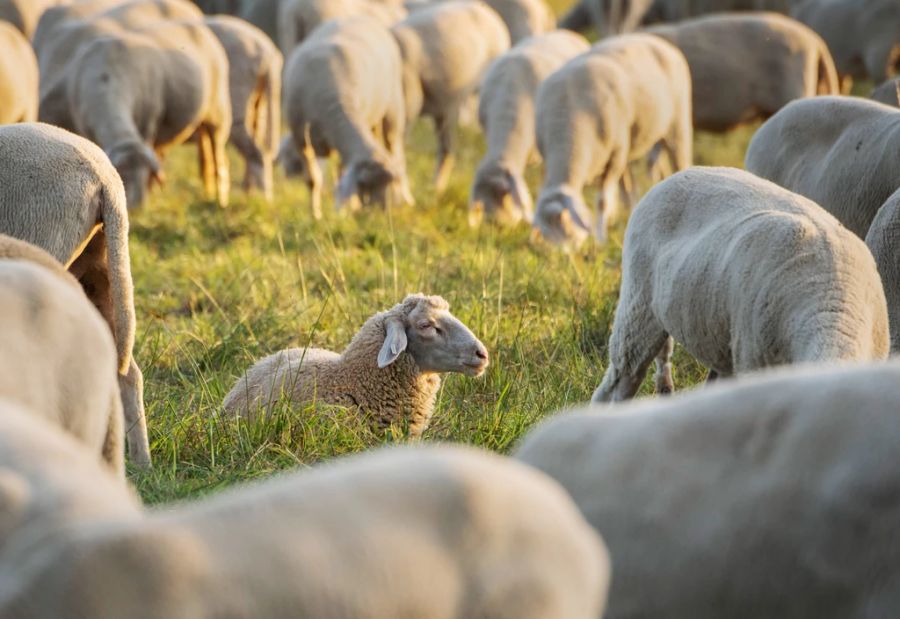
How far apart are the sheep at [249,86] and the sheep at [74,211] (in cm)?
818

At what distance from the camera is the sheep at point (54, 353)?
3.08 meters

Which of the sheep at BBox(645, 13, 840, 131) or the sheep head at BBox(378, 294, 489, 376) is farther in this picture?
the sheep at BBox(645, 13, 840, 131)

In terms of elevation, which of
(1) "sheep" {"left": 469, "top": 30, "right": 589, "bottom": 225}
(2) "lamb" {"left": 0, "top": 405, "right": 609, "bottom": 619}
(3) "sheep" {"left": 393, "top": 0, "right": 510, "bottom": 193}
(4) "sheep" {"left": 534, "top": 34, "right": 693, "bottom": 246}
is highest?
(2) "lamb" {"left": 0, "top": 405, "right": 609, "bottom": 619}

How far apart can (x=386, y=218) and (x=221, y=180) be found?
2336mm

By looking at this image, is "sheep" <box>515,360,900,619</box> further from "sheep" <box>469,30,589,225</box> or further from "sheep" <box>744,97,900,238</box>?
"sheep" <box>469,30,589,225</box>

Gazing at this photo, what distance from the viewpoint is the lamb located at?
6.95 ft

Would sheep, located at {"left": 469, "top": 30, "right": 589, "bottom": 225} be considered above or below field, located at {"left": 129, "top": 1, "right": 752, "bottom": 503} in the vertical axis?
below

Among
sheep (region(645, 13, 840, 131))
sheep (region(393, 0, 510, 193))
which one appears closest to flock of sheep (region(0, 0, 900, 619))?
sheep (region(645, 13, 840, 131))

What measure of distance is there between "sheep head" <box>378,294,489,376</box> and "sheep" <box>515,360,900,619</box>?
8.91 feet

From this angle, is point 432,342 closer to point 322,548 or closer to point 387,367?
point 387,367

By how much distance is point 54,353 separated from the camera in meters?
3.14

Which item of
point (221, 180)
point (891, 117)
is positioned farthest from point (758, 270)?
point (221, 180)

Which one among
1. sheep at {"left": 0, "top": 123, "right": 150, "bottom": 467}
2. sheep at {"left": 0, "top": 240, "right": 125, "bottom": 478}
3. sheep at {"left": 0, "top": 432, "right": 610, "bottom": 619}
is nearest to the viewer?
sheep at {"left": 0, "top": 432, "right": 610, "bottom": 619}

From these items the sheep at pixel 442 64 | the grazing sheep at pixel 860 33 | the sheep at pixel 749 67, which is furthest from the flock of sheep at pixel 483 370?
the grazing sheep at pixel 860 33
